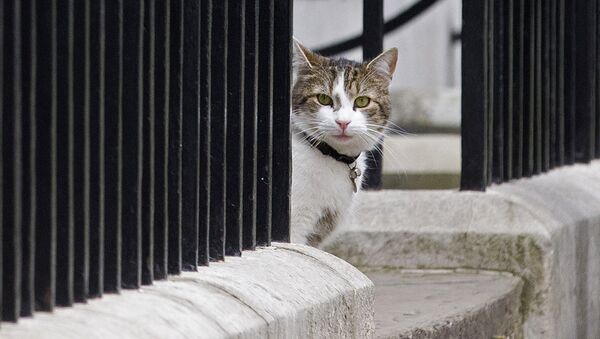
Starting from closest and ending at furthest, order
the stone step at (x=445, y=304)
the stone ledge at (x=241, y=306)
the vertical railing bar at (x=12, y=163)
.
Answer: the vertical railing bar at (x=12, y=163), the stone ledge at (x=241, y=306), the stone step at (x=445, y=304)

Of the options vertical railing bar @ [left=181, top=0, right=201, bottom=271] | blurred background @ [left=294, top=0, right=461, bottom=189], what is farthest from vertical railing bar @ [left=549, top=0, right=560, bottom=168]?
vertical railing bar @ [left=181, top=0, right=201, bottom=271]

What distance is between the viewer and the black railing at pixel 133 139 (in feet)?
6.46

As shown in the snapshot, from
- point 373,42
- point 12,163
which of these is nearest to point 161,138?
point 12,163

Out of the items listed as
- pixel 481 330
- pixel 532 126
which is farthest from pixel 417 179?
pixel 481 330

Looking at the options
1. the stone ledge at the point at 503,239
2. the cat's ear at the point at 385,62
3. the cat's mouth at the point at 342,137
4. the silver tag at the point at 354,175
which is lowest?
the stone ledge at the point at 503,239

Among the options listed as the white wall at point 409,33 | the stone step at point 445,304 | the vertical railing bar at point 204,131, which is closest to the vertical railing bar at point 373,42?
the stone step at point 445,304

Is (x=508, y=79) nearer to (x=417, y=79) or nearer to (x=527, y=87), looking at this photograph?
(x=527, y=87)

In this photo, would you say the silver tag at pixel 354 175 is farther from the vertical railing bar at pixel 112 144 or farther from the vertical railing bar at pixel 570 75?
the vertical railing bar at pixel 112 144

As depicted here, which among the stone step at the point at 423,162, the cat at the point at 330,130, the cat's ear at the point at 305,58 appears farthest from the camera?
the stone step at the point at 423,162

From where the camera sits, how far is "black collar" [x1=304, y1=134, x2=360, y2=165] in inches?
193

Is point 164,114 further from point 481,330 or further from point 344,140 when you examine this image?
point 344,140

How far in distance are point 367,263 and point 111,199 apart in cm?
282

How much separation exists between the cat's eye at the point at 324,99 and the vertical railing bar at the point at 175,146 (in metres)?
2.58

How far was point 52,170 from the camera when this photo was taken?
2.02 metres
